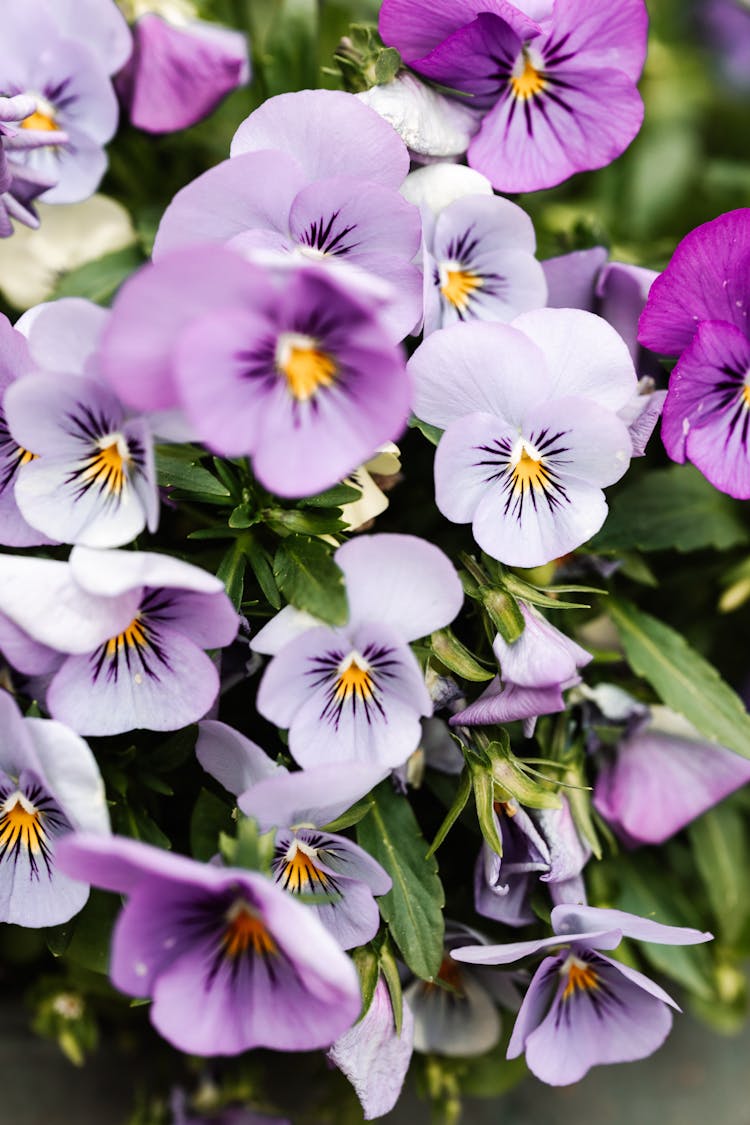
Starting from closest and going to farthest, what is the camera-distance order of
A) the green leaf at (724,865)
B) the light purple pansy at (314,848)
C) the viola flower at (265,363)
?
the viola flower at (265,363), the light purple pansy at (314,848), the green leaf at (724,865)

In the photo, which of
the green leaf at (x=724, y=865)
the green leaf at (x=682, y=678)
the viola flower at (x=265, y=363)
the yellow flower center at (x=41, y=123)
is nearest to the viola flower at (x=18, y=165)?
the yellow flower center at (x=41, y=123)

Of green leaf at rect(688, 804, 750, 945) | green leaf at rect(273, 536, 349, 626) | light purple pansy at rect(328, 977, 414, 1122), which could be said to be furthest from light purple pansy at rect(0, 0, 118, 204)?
green leaf at rect(688, 804, 750, 945)

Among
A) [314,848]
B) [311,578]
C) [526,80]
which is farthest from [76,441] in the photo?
[526,80]

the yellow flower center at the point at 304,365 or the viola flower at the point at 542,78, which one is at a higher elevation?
the viola flower at the point at 542,78

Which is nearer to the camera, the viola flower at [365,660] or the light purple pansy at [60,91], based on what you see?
the viola flower at [365,660]

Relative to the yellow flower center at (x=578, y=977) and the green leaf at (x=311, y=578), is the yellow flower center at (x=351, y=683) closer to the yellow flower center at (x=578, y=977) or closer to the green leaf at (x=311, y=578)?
the green leaf at (x=311, y=578)

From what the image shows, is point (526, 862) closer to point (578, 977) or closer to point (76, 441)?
point (578, 977)

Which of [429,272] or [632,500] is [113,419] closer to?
[429,272]

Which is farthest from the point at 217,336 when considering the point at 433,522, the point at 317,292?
the point at 433,522
